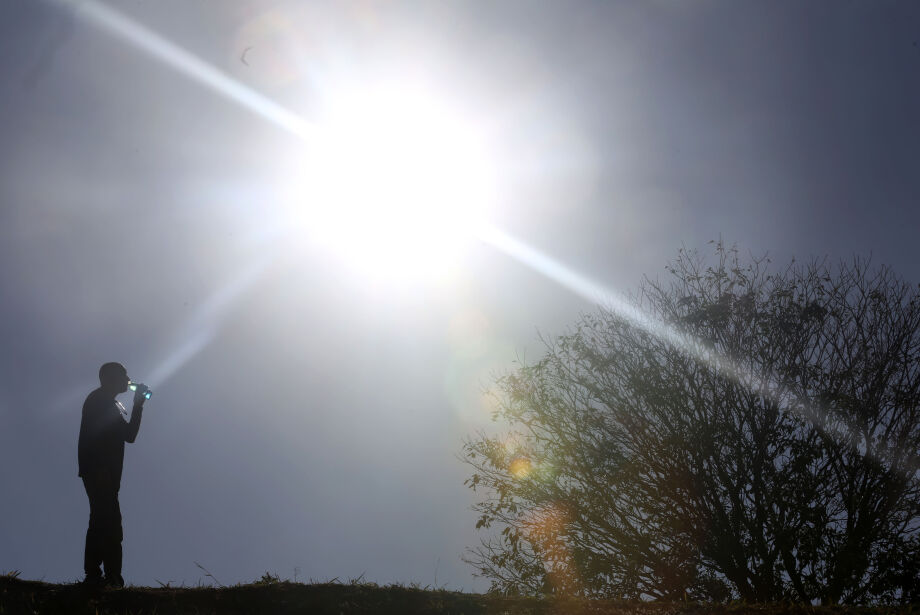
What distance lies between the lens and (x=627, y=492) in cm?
991

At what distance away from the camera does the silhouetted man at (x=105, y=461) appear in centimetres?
606

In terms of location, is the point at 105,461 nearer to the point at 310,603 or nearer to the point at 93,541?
the point at 93,541

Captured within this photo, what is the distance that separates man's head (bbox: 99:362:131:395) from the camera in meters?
6.62

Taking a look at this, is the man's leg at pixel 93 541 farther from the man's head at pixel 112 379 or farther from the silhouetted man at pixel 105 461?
the man's head at pixel 112 379

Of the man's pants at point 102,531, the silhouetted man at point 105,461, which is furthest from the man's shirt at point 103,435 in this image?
the man's pants at point 102,531

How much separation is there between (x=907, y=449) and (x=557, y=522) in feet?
17.6

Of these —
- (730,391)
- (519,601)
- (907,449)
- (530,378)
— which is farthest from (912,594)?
(519,601)

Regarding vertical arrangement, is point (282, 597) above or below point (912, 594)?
below

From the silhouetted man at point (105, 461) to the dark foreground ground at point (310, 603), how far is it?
24.9 inches

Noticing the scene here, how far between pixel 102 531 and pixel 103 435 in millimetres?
909

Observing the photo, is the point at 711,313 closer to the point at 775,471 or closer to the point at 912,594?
the point at 775,471

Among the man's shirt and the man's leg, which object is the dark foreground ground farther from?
the man's shirt

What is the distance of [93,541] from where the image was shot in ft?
19.8

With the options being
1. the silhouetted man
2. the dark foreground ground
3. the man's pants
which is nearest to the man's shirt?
the silhouetted man
